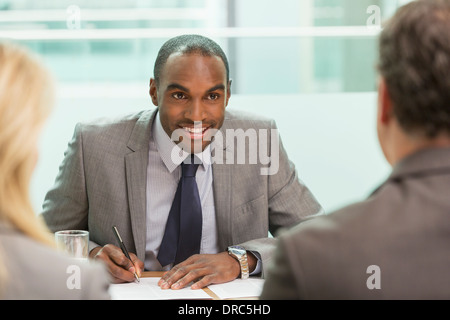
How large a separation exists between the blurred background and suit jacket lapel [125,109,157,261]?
4.44ft

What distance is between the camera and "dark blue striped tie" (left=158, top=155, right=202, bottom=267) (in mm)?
2180

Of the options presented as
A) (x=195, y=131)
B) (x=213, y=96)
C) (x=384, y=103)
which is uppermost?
(x=384, y=103)

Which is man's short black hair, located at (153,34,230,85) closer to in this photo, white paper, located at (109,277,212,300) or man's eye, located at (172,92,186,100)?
man's eye, located at (172,92,186,100)

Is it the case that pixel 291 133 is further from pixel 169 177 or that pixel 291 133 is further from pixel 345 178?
pixel 169 177

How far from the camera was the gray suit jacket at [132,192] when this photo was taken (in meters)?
2.23

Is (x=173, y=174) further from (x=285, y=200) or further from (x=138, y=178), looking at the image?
(x=285, y=200)

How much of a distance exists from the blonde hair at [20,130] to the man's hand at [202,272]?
79 centimetres

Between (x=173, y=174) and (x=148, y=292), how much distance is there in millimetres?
609

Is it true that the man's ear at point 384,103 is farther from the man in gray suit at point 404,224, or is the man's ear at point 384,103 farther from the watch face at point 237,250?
the watch face at point 237,250

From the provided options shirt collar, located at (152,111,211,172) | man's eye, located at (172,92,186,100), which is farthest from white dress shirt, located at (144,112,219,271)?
man's eye, located at (172,92,186,100)

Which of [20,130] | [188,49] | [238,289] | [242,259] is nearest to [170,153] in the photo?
[188,49]

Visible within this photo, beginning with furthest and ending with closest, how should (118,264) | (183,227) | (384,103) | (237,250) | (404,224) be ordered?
(183,227)
(237,250)
(118,264)
(384,103)
(404,224)

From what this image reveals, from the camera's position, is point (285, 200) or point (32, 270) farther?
point (285, 200)

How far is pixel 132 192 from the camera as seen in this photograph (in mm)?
2217
